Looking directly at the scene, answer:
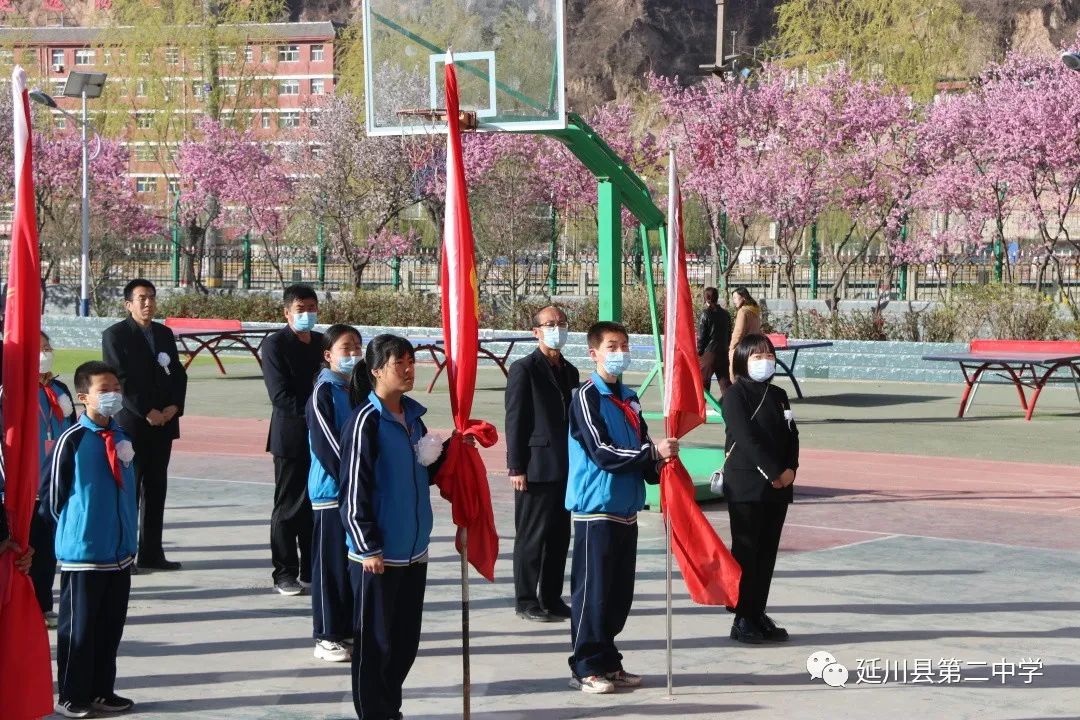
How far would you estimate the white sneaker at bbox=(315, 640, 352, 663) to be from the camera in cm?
768

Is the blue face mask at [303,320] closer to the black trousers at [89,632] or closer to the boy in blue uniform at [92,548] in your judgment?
the boy in blue uniform at [92,548]

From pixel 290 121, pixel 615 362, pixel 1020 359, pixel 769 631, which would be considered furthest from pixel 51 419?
pixel 290 121

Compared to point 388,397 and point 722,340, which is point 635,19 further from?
point 388,397

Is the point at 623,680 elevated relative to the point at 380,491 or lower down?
lower down

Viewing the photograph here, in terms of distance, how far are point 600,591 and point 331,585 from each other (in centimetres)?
140

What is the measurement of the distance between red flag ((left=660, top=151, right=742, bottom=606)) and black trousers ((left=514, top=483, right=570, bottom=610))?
131cm

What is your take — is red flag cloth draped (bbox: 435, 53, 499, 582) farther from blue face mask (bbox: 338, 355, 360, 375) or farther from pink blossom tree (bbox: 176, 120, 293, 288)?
pink blossom tree (bbox: 176, 120, 293, 288)

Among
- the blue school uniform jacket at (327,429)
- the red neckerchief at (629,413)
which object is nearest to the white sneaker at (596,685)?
the red neckerchief at (629,413)

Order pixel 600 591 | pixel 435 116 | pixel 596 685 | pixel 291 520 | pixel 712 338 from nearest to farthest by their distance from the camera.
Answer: pixel 596 685
pixel 600 591
pixel 291 520
pixel 435 116
pixel 712 338

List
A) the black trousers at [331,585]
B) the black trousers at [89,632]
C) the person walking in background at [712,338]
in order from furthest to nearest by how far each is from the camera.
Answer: the person walking in background at [712,338], the black trousers at [331,585], the black trousers at [89,632]

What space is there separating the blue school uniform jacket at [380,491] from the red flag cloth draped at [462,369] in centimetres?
16

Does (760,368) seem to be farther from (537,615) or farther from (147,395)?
(147,395)

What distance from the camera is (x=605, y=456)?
7.18 m

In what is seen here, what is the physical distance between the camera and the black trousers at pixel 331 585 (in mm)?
7781
